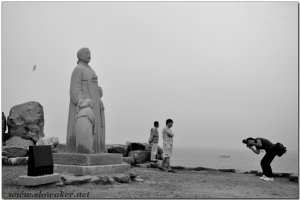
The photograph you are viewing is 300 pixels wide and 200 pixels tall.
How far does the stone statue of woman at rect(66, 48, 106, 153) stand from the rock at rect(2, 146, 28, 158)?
4.36 meters

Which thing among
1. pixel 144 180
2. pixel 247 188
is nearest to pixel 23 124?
→ pixel 144 180

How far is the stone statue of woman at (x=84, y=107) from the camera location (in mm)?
9617

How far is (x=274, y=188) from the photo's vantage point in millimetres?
9523

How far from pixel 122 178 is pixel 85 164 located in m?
0.94

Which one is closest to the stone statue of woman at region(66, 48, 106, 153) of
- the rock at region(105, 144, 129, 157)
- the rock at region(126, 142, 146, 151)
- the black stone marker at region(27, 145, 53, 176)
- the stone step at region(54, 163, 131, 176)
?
the stone step at region(54, 163, 131, 176)

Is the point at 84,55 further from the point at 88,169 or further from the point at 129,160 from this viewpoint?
the point at 129,160

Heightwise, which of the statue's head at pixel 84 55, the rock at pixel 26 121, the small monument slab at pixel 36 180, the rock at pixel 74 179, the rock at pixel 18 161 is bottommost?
the rock at pixel 18 161

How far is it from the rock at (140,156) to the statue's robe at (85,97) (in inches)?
187

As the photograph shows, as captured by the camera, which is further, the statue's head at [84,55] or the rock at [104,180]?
the statue's head at [84,55]

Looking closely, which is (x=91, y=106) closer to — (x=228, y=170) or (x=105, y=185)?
(x=105, y=185)

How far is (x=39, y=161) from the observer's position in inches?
315

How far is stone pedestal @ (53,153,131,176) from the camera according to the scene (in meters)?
9.05

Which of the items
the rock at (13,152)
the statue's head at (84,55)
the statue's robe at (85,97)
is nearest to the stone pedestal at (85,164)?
the statue's robe at (85,97)

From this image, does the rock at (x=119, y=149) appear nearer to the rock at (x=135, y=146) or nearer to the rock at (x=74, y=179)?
the rock at (x=135, y=146)
